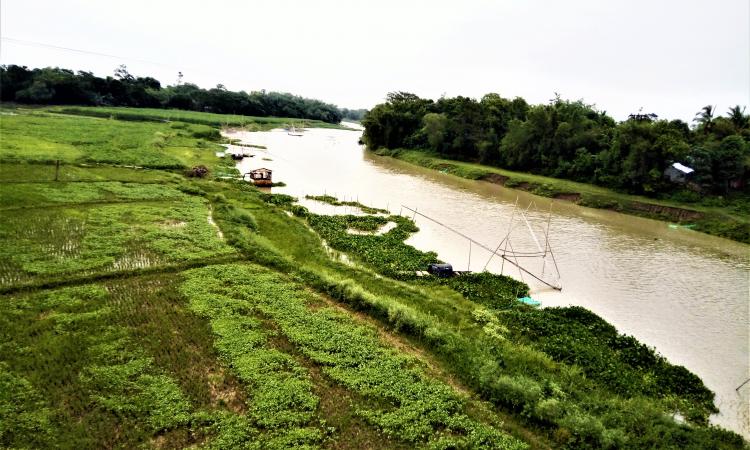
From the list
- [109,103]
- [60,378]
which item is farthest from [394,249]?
[109,103]

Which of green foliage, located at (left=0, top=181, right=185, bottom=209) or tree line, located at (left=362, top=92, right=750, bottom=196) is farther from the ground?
tree line, located at (left=362, top=92, right=750, bottom=196)

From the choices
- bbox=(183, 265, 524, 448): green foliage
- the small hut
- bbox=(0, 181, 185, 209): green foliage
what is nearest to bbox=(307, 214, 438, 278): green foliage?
bbox=(183, 265, 524, 448): green foliage

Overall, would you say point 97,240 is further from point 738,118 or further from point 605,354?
point 738,118

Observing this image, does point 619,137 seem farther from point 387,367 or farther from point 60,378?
point 60,378

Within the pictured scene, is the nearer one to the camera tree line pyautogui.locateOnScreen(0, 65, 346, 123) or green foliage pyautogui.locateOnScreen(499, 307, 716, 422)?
green foliage pyautogui.locateOnScreen(499, 307, 716, 422)

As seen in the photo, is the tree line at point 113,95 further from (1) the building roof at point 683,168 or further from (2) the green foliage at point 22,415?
(1) the building roof at point 683,168

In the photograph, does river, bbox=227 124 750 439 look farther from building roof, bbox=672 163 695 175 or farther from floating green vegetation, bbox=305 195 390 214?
building roof, bbox=672 163 695 175

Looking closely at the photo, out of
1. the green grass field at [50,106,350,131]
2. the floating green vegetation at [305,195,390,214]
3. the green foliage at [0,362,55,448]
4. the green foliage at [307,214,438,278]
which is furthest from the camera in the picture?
the green grass field at [50,106,350,131]
